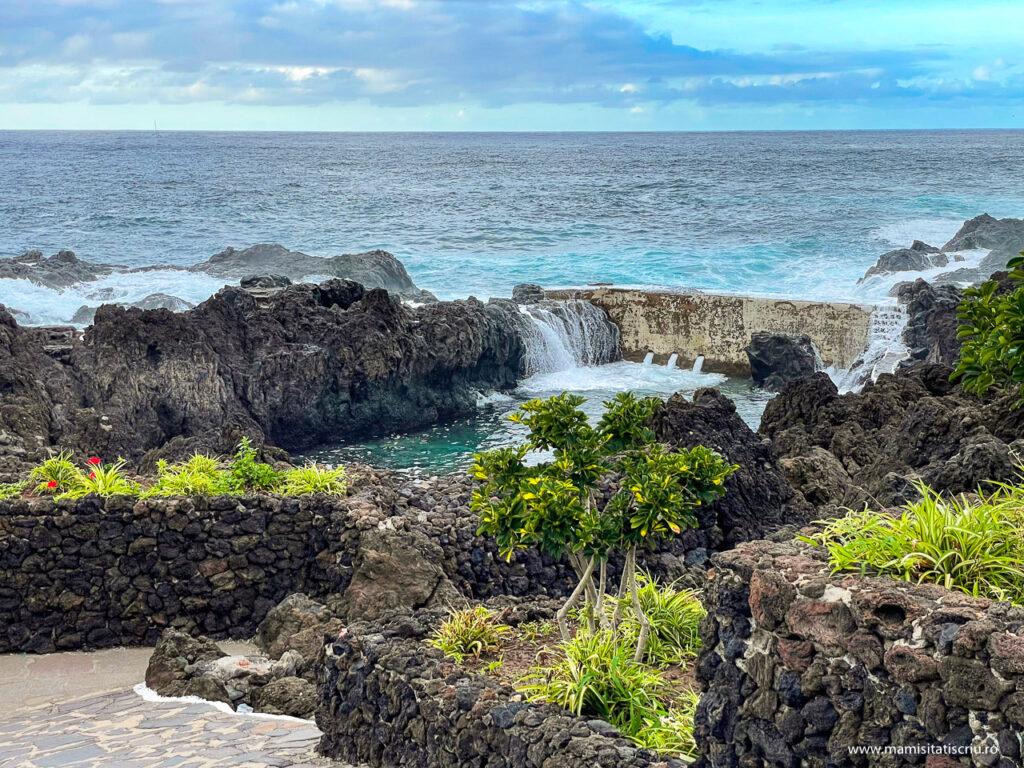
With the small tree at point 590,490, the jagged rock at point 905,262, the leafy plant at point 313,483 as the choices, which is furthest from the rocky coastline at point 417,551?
the jagged rock at point 905,262

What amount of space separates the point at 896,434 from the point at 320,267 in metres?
34.3

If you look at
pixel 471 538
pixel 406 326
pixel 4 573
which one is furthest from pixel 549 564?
pixel 406 326

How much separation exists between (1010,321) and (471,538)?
6.50 meters

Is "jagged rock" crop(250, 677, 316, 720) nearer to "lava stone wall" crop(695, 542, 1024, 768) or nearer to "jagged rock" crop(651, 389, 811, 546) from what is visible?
"lava stone wall" crop(695, 542, 1024, 768)

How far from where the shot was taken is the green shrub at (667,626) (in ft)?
21.9

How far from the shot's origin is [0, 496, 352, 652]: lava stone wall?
10375 millimetres

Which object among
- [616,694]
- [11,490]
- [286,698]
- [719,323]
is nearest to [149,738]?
[286,698]

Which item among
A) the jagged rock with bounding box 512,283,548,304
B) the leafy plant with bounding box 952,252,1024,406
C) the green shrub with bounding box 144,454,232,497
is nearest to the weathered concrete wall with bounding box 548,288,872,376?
the jagged rock with bounding box 512,283,548,304

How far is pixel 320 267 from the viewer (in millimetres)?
44531

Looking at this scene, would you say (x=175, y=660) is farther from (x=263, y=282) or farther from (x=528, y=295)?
(x=528, y=295)

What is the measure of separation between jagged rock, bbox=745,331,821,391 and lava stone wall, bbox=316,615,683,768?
19.7 m

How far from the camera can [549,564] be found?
10.7 metres

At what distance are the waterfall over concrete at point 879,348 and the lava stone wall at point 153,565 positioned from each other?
56.4ft

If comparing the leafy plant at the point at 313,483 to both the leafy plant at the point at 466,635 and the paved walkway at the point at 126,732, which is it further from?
the leafy plant at the point at 466,635
